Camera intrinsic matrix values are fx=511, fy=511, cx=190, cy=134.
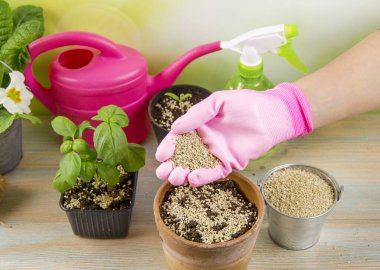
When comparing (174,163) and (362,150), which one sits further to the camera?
(362,150)

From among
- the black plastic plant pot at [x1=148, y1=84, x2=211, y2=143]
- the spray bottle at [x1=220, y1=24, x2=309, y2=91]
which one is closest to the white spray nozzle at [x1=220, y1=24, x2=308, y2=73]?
the spray bottle at [x1=220, y1=24, x2=309, y2=91]

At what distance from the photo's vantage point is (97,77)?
3.26 ft

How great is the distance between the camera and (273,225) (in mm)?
889

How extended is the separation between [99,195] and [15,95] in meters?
0.24

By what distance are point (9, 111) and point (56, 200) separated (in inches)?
7.6

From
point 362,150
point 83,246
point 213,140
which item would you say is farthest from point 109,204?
point 362,150

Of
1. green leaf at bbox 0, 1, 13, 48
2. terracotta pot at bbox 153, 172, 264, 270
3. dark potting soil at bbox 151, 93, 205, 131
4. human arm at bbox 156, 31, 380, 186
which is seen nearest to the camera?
terracotta pot at bbox 153, 172, 264, 270

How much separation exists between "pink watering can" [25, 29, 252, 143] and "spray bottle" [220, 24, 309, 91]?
0.05 m

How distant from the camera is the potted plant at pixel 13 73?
3.04 feet

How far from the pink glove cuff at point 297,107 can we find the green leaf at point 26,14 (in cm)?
49

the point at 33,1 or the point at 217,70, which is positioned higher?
the point at 33,1

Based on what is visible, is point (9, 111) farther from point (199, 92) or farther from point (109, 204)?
point (199, 92)

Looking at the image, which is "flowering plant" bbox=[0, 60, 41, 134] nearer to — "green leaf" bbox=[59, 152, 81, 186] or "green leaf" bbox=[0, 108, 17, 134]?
"green leaf" bbox=[0, 108, 17, 134]

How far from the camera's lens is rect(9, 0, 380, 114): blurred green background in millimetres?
1061
